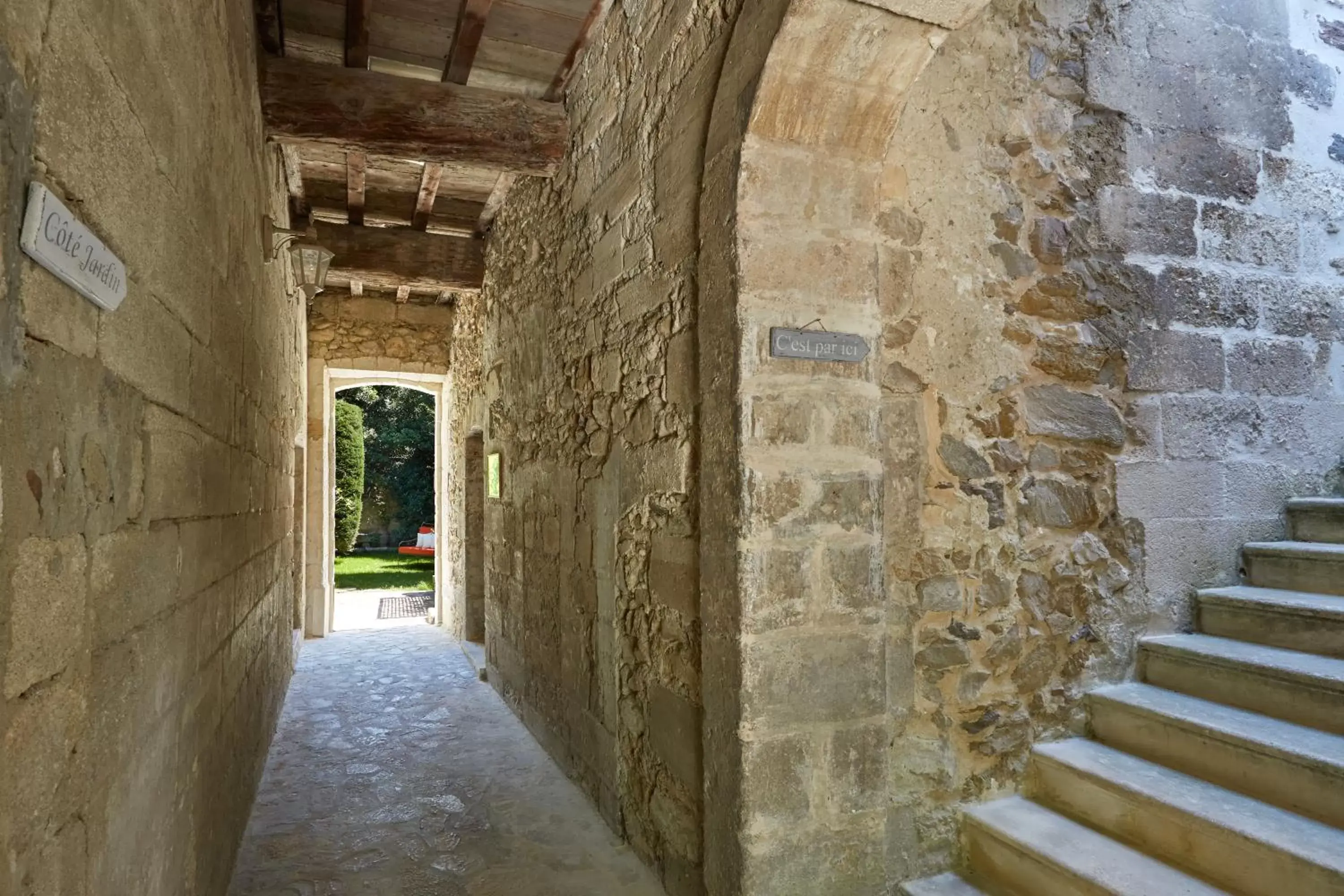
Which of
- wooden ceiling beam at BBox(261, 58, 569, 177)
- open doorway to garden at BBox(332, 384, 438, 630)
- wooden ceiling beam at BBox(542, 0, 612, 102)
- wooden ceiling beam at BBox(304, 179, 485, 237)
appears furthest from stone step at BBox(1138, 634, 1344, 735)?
open doorway to garden at BBox(332, 384, 438, 630)

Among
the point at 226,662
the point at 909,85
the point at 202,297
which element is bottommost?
the point at 226,662

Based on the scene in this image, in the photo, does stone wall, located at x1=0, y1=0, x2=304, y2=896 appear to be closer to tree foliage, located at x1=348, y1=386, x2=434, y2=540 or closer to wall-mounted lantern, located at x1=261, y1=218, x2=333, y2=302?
wall-mounted lantern, located at x1=261, y1=218, x2=333, y2=302

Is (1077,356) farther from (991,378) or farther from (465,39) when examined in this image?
(465,39)

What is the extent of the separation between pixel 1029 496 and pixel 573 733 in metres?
2.24

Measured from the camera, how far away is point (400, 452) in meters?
18.5


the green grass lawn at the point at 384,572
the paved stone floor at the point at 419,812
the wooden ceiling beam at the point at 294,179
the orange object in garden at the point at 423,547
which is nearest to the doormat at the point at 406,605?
the green grass lawn at the point at 384,572

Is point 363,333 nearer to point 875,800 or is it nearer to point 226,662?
point 226,662

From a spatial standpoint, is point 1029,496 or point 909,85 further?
point 1029,496

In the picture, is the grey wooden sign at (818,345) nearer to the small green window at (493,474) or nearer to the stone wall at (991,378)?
the stone wall at (991,378)

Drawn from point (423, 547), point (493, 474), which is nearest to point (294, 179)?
point (493, 474)

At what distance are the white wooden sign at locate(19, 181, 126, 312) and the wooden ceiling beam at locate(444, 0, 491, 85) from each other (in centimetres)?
232

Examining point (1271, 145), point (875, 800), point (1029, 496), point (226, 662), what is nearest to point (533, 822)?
point (226, 662)

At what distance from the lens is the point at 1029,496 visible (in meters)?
2.44

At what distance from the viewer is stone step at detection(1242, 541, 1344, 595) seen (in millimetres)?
2432
